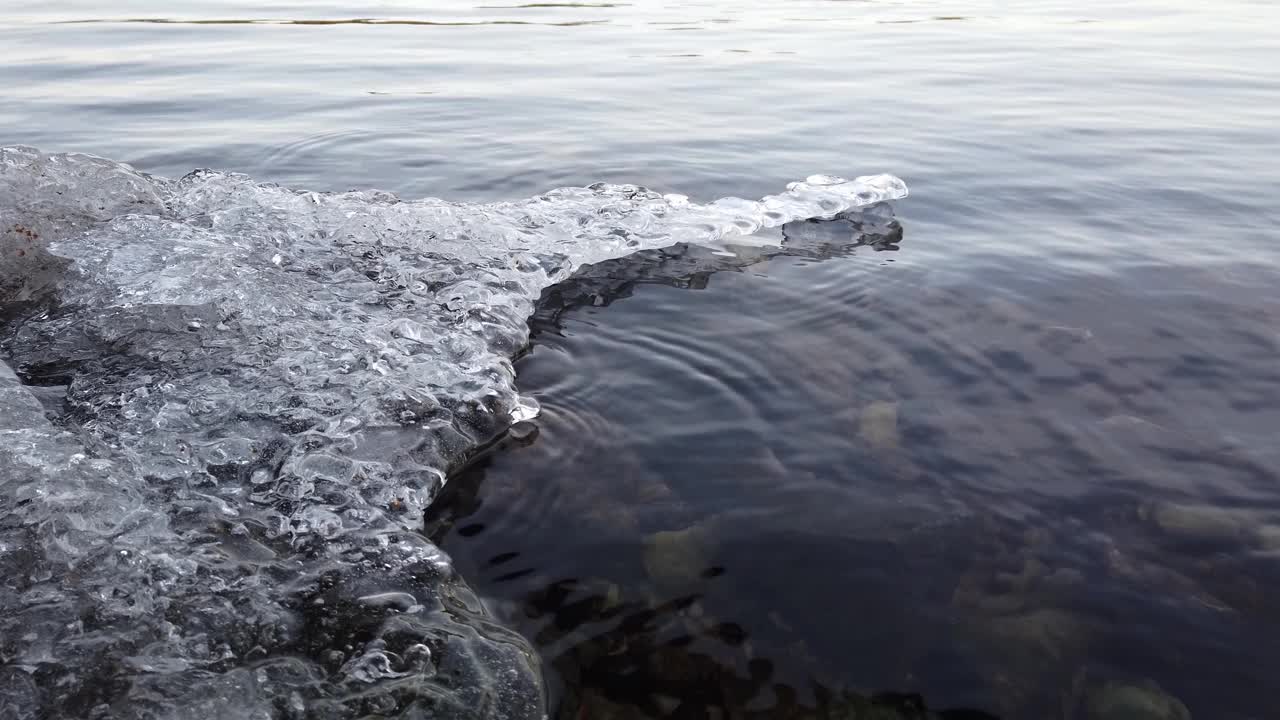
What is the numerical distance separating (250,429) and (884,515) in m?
2.32

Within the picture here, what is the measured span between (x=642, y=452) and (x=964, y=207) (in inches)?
165

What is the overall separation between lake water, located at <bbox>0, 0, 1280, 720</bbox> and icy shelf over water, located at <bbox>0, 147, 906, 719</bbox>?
0.06 feet

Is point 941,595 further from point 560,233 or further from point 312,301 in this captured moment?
point 560,233

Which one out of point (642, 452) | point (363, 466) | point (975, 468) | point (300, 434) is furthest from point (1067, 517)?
point (300, 434)

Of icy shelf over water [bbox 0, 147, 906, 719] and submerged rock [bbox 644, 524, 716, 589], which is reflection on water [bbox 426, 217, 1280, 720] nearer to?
submerged rock [bbox 644, 524, 716, 589]

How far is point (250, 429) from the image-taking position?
315 cm

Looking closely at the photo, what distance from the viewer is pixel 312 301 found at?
165 inches

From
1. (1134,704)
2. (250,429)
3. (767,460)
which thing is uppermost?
(250,429)

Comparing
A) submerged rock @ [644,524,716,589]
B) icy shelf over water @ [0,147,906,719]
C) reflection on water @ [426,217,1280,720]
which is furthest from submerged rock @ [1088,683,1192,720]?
icy shelf over water @ [0,147,906,719]

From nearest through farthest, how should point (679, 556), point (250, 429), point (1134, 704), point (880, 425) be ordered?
point (1134, 704) → point (679, 556) → point (250, 429) → point (880, 425)

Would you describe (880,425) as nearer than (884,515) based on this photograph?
No

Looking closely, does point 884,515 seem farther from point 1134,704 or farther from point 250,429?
point 250,429

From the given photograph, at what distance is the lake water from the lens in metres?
2.27

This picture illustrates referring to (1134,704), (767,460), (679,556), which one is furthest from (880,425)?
(1134,704)
